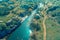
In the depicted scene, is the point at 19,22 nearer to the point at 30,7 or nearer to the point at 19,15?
the point at 19,15

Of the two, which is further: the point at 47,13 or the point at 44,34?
the point at 47,13

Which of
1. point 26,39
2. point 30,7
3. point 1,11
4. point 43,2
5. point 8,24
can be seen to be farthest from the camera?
point 43,2

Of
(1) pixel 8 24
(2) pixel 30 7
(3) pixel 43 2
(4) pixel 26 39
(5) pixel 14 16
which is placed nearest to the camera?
(4) pixel 26 39

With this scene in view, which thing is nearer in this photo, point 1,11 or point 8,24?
point 8,24

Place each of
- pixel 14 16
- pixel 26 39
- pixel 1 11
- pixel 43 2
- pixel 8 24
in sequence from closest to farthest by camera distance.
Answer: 1. pixel 26 39
2. pixel 8 24
3. pixel 14 16
4. pixel 1 11
5. pixel 43 2

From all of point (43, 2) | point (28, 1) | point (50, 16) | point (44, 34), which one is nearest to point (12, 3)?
point (28, 1)

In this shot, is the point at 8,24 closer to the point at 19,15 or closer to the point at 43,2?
the point at 19,15

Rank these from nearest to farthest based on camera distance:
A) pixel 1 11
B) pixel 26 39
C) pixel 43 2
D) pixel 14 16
Answer: pixel 26 39 → pixel 14 16 → pixel 1 11 → pixel 43 2

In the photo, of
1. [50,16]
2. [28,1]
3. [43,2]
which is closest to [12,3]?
[28,1]
